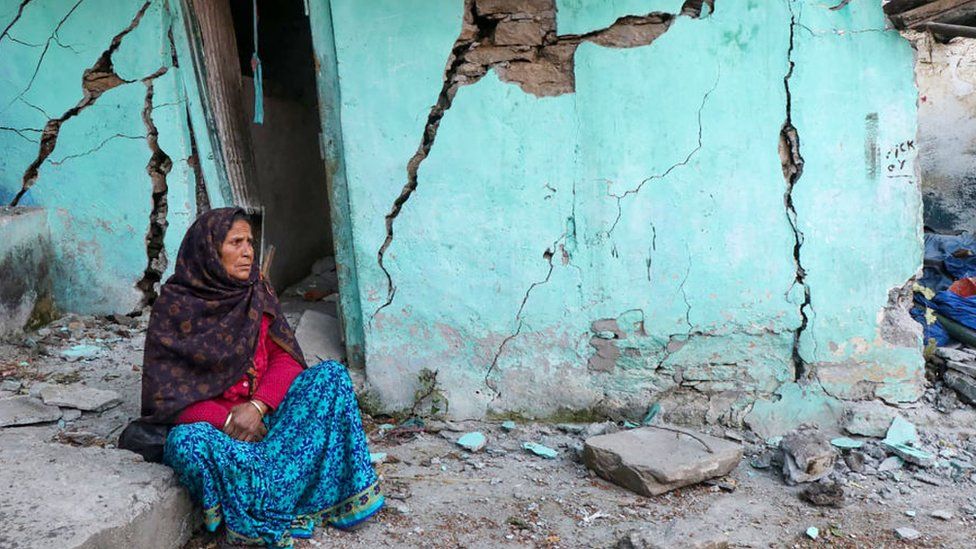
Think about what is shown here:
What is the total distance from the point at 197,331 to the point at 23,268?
1.87 meters

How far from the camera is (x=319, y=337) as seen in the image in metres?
3.85

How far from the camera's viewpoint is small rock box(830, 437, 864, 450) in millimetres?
3326

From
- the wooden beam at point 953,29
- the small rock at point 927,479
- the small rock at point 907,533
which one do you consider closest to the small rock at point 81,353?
the small rock at point 907,533

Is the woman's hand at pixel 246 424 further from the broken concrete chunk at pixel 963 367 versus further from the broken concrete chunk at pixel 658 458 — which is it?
the broken concrete chunk at pixel 963 367

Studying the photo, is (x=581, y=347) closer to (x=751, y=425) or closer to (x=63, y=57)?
(x=751, y=425)

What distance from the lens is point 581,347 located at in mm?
3525

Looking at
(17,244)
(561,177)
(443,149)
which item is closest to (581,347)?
(561,177)

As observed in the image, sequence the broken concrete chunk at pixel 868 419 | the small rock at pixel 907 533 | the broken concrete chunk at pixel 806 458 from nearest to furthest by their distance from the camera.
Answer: the small rock at pixel 907 533
the broken concrete chunk at pixel 806 458
the broken concrete chunk at pixel 868 419

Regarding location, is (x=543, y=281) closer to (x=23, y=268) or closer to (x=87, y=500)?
(x=87, y=500)

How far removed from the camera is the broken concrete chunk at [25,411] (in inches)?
121

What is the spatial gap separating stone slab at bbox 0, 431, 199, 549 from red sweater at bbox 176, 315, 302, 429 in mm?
211

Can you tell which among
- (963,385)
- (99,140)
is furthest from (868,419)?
(99,140)

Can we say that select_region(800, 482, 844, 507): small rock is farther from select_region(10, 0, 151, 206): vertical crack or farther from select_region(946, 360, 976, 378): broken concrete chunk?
select_region(10, 0, 151, 206): vertical crack

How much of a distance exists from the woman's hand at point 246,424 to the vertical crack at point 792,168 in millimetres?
2219
